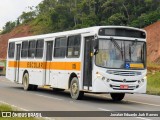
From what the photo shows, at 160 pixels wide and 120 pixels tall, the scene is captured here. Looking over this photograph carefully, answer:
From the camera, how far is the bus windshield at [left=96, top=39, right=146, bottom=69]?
61.9 ft

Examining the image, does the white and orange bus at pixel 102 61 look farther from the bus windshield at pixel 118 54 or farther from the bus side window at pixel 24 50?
the bus side window at pixel 24 50

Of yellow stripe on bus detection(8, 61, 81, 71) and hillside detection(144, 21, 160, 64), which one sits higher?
hillside detection(144, 21, 160, 64)

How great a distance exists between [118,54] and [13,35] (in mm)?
98607

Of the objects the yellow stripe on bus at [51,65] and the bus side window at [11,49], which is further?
the bus side window at [11,49]

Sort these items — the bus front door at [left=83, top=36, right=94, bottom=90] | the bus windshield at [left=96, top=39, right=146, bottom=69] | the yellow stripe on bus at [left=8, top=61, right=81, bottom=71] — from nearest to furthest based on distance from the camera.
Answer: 1. the bus windshield at [left=96, top=39, right=146, bottom=69]
2. the bus front door at [left=83, top=36, right=94, bottom=90]
3. the yellow stripe on bus at [left=8, top=61, right=81, bottom=71]

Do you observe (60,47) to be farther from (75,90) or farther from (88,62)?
(88,62)

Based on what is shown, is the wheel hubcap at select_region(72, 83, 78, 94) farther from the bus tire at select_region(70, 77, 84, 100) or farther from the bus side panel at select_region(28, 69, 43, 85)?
the bus side panel at select_region(28, 69, 43, 85)

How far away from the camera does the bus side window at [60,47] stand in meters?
22.1

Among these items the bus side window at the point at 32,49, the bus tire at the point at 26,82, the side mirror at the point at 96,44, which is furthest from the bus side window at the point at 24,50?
the side mirror at the point at 96,44

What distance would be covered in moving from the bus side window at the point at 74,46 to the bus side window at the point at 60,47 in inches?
21.4

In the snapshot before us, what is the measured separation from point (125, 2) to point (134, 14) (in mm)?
3148

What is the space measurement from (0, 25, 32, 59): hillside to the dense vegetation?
1149 cm

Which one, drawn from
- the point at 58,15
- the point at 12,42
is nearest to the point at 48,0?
the point at 58,15

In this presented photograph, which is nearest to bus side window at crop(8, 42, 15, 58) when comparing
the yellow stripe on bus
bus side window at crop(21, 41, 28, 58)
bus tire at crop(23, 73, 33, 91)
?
the yellow stripe on bus
